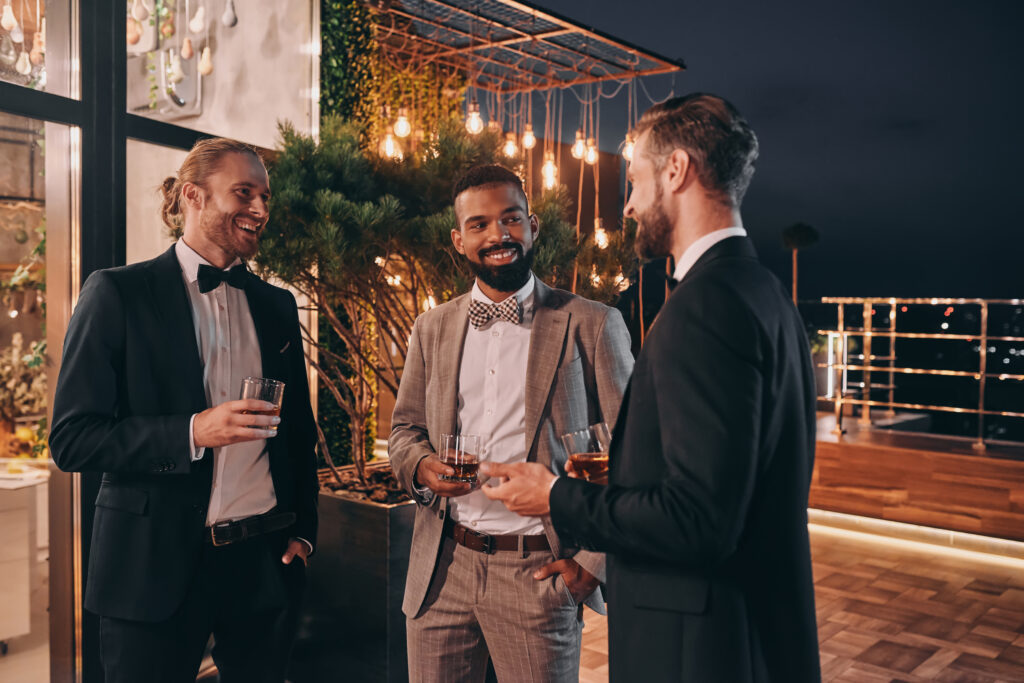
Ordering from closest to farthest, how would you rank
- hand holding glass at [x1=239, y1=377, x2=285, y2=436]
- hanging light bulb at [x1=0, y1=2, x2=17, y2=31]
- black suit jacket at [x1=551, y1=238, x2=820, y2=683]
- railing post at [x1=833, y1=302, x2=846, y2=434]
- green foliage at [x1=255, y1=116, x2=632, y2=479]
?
black suit jacket at [x1=551, y1=238, x2=820, y2=683] < hand holding glass at [x1=239, y1=377, x2=285, y2=436] < hanging light bulb at [x1=0, y1=2, x2=17, y2=31] < green foliage at [x1=255, y1=116, x2=632, y2=479] < railing post at [x1=833, y1=302, x2=846, y2=434]

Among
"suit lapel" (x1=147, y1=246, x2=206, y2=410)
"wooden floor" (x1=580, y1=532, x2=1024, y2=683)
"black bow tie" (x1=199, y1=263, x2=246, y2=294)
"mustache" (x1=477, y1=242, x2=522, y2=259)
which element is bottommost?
"wooden floor" (x1=580, y1=532, x2=1024, y2=683)

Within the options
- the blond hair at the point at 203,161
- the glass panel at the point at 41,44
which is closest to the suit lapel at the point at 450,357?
the blond hair at the point at 203,161

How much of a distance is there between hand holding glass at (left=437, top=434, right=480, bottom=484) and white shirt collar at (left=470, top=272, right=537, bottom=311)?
17.8 inches

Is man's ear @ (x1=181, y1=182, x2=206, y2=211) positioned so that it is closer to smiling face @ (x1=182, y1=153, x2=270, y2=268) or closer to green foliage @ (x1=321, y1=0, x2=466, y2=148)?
smiling face @ (x1=182, y1=153, x2=270, y2=268)

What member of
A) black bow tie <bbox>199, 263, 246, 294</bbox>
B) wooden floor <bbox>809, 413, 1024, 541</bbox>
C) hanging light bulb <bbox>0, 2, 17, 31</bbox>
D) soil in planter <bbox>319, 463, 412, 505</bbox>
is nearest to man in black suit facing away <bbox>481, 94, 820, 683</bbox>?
black bow tie <bbox>199, 263, 246, 294</bbox>

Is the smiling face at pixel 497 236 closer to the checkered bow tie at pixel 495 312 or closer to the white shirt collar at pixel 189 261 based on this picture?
the checkered bow tie at pixel 495 312

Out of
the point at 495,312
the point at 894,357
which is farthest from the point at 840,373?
the point at 495,312

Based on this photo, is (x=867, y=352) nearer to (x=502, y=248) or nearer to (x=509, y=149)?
(x=509, y=149)

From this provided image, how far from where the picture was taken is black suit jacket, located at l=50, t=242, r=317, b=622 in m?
1.76

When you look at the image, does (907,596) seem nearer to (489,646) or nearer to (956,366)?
(956,366)

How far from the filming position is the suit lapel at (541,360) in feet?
6.10

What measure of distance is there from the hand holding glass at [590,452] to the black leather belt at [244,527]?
0.82 m

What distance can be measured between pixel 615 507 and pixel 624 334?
89 centimetres

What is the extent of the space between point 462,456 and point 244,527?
1.99 feet
